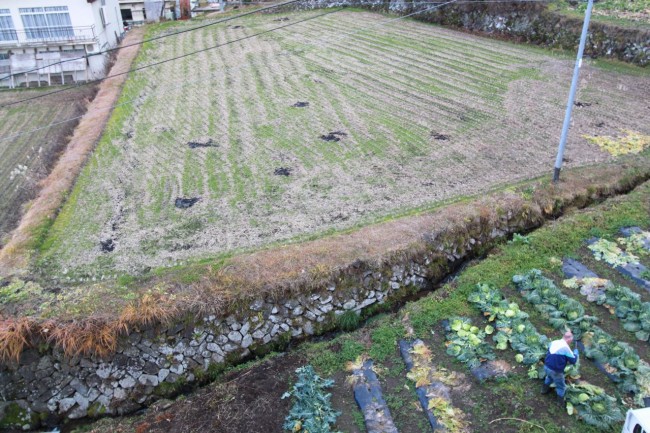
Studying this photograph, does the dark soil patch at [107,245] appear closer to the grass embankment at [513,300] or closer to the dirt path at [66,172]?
the dirt path at [66,172]

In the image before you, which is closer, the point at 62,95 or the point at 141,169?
the point at 141,169

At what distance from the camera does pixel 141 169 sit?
44.4ft

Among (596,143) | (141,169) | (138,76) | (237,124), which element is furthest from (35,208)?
(596,143)

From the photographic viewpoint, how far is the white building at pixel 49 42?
834 inches

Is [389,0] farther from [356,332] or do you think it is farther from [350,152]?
[356,332]

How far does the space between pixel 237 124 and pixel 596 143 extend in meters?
10.8

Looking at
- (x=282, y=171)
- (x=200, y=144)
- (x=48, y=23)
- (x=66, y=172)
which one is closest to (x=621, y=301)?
(x=282, y=171)

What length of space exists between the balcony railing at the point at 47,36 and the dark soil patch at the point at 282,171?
548 inches

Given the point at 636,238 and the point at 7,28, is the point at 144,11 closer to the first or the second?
the point at 7,28

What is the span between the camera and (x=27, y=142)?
16.3m

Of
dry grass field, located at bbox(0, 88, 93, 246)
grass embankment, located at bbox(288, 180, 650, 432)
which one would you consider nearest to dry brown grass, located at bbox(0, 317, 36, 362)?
dry grass field, located at bbox(0, 88, 93, 246)

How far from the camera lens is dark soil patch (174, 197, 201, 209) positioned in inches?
465

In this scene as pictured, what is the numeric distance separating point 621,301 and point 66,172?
1367cm

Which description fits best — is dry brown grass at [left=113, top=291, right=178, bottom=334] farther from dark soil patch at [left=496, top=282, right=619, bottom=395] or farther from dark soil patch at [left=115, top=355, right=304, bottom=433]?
dark soil patch at [left=496, top=282, right=619, bottom=395]
